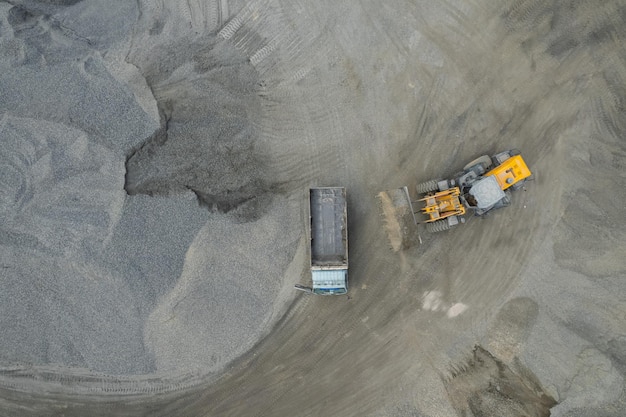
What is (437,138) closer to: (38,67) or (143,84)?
(143,84)

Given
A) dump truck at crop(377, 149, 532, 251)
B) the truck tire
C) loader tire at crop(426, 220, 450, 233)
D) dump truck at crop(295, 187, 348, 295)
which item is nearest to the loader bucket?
dump truck at crop(377, 149, 532, 251)

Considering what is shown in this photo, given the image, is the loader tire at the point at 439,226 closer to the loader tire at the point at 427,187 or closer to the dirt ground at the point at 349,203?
the dirt ground at the point at 349,203

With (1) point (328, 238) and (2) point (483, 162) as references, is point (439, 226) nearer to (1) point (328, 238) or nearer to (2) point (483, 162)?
(2) point (483, 162)

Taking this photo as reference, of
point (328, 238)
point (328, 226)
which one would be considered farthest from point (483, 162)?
point (328, 238)

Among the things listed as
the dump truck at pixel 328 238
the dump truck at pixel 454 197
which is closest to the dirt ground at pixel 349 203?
the dump truck at pixel 454 197

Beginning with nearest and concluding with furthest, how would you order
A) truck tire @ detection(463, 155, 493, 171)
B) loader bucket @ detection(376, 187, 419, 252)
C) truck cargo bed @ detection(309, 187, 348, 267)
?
truck cargo bed @ detection(309, 187, 348, 267) < loader bucket @ detection(376, 187, 419, 252) < truck tire @ detection(463, 155, 493, 171)

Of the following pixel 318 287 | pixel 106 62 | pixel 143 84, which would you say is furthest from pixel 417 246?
pixel 106 62

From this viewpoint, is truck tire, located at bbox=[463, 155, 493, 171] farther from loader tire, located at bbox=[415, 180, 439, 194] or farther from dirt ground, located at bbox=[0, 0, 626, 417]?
loader tire, located at bbox=[415, 180, 439, 194]
